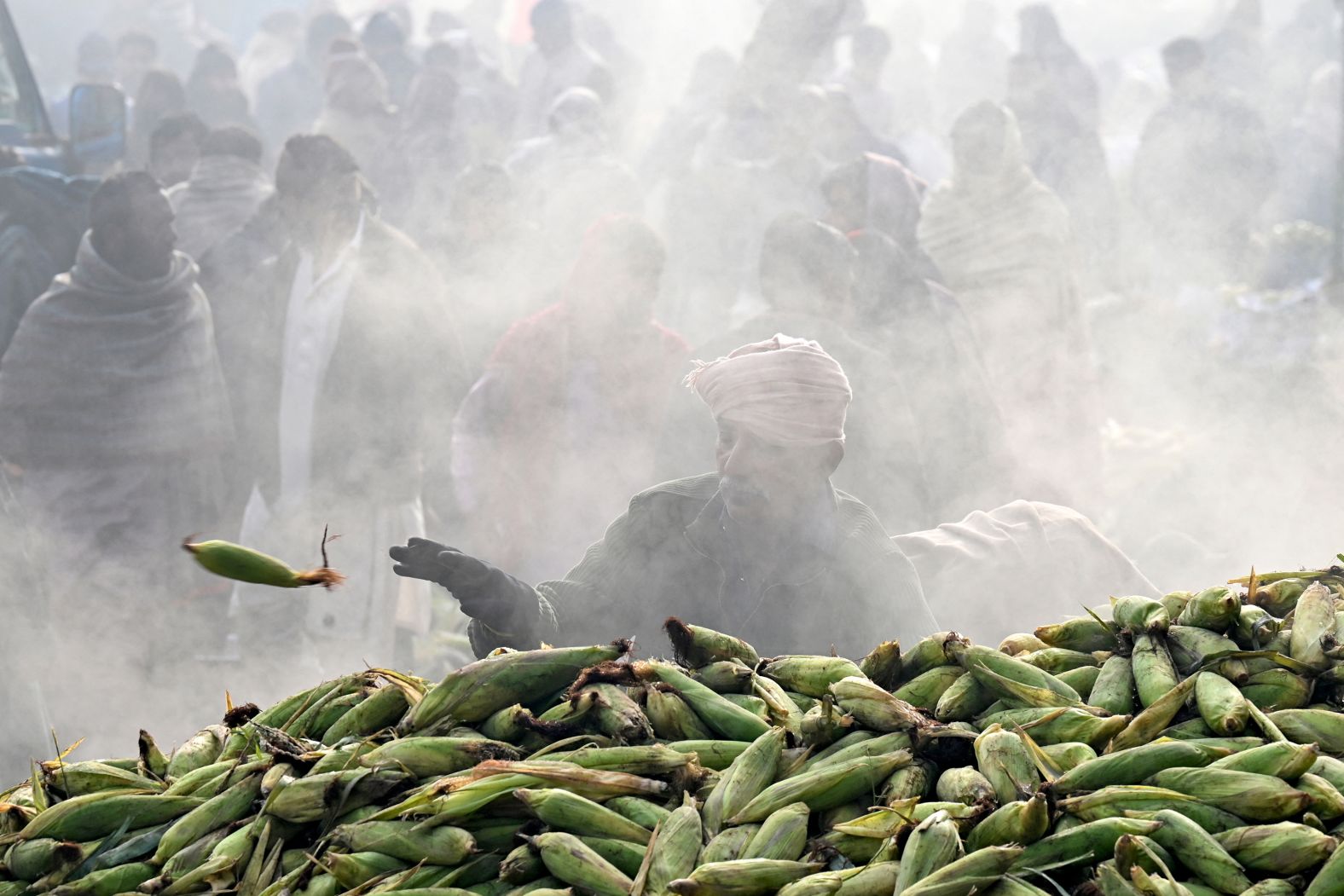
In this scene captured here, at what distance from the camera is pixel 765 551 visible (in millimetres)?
2934

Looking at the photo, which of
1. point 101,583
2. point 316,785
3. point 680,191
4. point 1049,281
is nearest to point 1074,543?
point 316,785

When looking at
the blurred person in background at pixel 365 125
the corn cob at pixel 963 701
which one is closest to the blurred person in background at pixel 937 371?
the corn cob at pixel 963 701

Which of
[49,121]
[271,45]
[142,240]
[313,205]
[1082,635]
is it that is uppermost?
[271,45]

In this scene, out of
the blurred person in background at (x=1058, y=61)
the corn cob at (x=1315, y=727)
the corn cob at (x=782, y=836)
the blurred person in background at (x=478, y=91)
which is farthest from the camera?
the blurred person in background at (x=478, y=91)

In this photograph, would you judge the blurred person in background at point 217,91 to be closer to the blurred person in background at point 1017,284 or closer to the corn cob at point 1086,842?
the blurred person in background at point 1017,284

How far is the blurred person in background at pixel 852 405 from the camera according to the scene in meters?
4.27

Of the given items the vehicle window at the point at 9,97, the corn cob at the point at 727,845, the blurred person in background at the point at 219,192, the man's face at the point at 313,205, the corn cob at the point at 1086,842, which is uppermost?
the vehicle window at the point at 9,97

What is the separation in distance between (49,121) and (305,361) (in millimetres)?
3182

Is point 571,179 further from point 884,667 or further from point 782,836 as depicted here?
point 782,836

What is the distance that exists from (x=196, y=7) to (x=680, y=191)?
9065 mm

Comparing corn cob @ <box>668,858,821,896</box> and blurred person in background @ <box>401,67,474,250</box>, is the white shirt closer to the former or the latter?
blurred person in background @ <box>401,67,474,250</box>

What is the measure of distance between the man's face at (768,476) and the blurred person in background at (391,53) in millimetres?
8000

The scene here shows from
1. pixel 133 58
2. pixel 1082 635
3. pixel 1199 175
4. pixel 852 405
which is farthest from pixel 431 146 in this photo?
pixel 1082 635

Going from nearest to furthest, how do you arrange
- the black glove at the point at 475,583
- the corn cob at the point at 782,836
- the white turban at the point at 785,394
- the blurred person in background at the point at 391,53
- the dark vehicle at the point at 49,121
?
the corn cob at the point at 782,836, the black glove at the point at 475,583, the white turban at the point at 785,394, the dark vehicle at the point at 49,121, the blurred person in background at the point at 391,53
